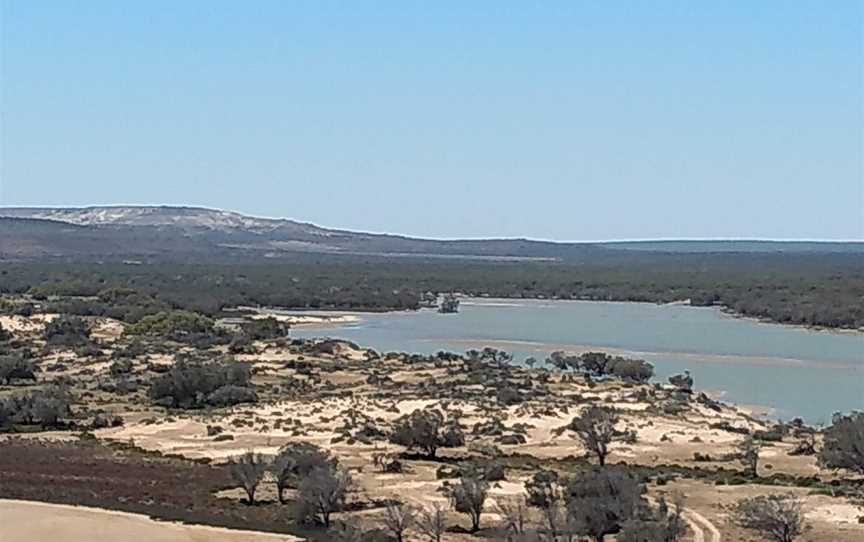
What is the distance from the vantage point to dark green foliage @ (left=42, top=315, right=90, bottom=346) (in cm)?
6738

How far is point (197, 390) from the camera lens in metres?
47.7

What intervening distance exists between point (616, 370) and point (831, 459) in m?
27.9

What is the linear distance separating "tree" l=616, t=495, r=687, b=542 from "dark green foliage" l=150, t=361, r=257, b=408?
26373mm

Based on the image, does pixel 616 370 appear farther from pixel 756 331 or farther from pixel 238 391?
pixel 756 331

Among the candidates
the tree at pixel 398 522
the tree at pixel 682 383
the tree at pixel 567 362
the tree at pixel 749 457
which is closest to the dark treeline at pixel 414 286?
the tree at pixel 567 362

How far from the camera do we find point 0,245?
634 ft

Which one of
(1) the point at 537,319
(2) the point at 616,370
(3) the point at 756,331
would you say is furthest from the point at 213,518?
(1) the point at 537,319

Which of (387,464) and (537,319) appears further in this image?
(537,319)

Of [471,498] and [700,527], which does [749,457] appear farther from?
[471,498]

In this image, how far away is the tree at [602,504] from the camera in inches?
923

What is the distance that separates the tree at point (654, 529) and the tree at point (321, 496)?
258 inches

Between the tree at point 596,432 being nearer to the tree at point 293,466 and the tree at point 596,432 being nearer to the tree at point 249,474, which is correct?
the tree at point 293,466

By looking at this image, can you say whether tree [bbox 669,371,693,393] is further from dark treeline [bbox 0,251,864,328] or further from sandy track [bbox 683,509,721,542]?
dark treeline [bbox 0,251,864,328]

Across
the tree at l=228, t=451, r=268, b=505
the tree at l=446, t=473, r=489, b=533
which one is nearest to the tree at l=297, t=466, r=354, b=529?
the tree at l=228, t=451, r=268, b=505
